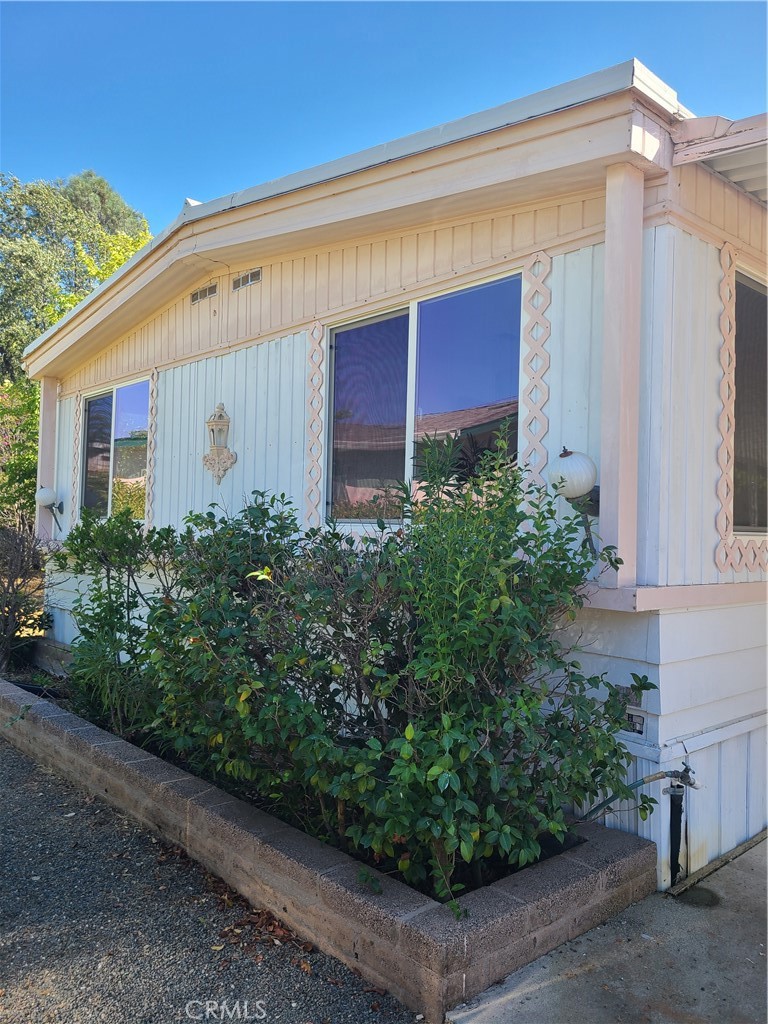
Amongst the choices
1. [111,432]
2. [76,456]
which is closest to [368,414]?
[111,432]

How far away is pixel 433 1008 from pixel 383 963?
221 mm

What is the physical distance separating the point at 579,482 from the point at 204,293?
4.03 m

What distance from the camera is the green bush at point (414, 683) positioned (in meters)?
2.48

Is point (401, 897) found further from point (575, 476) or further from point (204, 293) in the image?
point (204, 293)

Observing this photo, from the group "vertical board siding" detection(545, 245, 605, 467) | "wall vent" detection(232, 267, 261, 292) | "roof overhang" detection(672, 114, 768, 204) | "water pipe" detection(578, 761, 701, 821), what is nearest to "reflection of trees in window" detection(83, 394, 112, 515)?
"wall vent" detection(232, 267, 261, 292)

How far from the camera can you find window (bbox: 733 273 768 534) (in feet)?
11.8

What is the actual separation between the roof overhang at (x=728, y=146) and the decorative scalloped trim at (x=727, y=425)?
1.06 feet

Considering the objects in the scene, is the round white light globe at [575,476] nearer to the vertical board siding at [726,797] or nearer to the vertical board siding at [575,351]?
the vertical board siding at [575,351]

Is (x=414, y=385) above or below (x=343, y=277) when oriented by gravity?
below

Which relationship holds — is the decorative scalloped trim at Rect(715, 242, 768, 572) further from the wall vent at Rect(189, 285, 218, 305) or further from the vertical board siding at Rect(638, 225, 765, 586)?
the wall vent at Rect(189, 285, 218, 305)

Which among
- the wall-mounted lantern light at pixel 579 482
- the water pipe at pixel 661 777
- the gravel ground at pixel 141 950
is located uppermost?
the wall-mounted lantern light at pixel 579 482

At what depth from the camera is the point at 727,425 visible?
3455mm

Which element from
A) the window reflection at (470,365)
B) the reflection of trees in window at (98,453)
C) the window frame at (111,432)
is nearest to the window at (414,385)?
the window reflection at (470,365)

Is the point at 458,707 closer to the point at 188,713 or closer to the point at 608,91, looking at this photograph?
the point at 188,713
